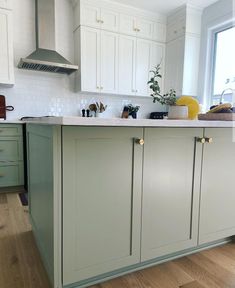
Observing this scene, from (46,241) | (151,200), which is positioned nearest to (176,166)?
(151,200)

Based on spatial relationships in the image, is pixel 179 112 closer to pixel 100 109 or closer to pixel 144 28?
pixel 100 109

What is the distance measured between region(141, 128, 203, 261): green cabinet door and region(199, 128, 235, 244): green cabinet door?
68 mm

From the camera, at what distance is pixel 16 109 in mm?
3346

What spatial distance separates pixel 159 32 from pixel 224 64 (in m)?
1.24

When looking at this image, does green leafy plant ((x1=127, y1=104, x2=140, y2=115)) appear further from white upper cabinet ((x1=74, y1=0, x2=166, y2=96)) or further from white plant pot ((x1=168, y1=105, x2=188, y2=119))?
white plant pot ((x1=168, y1=105, x2=188, y2=119))

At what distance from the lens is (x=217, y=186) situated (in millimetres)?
1503

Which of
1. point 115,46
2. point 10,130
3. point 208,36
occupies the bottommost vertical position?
point 10,130

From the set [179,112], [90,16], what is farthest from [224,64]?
[179,112]

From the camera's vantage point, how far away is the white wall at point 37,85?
10.8 feet

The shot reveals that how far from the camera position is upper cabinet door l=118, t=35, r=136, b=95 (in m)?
3.68

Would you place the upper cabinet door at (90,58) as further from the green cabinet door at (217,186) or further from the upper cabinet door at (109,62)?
the green cabinet door at (217,186)

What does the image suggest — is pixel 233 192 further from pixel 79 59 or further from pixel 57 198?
pixel 79 59

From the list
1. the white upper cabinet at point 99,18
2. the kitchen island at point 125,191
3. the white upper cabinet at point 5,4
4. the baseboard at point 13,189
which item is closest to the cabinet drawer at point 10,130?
the baseboard at point 13,189

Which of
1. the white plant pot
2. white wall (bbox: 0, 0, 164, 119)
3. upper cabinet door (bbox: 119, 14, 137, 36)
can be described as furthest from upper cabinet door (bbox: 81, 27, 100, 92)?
the white plant pot
